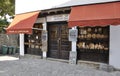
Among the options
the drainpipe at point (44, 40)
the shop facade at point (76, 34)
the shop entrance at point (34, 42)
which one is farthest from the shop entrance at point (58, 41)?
the shop entrance at point (34, 42)

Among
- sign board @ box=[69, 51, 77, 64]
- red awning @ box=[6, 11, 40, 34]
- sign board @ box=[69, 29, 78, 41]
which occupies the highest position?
red awning @ box=[6, 11, 40, 34]

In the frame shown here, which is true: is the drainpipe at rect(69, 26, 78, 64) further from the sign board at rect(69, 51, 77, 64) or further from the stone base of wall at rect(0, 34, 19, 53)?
the stone base of wall at rect(0, 34, 19, 53)

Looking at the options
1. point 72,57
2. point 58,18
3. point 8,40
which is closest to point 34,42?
point 58,18

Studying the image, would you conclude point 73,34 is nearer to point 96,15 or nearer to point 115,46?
point 96,15

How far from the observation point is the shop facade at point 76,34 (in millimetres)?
14535

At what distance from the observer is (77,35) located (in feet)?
54.9

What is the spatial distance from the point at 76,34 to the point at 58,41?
2.18 metres

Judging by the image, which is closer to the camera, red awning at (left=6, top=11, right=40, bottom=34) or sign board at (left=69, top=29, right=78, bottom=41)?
sign board at (left=69, top=29, right=78, bottom=41)

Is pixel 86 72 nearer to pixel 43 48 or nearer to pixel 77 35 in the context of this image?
pixel 77 35

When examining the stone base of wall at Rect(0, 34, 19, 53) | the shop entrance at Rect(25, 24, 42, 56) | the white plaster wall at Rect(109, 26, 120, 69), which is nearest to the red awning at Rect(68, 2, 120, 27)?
the white plaster wall at Rect(109, 26, 120, 69)

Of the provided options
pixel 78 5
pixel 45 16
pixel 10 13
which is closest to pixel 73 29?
pixel 78 5

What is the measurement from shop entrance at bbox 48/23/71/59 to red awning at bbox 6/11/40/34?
4.30 ft

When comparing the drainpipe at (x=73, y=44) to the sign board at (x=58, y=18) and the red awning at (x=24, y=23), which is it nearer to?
the sign board at (x=58, y=18)

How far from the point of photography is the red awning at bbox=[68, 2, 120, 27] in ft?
44.9
